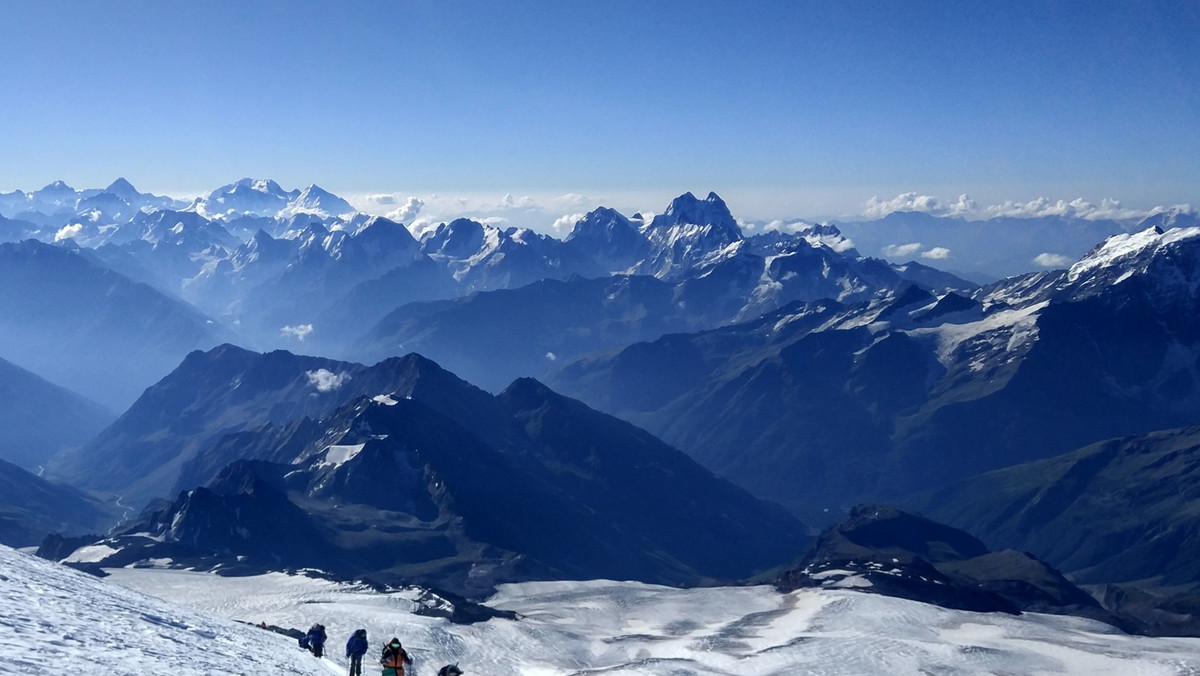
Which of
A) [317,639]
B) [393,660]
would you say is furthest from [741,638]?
[393,660]

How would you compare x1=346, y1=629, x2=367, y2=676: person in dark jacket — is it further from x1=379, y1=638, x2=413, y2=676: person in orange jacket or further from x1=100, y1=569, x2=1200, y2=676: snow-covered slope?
x1=100, y1=569, x2=1200, y2=676: snow-covered slope

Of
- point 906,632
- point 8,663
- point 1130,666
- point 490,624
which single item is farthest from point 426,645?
point 8,663

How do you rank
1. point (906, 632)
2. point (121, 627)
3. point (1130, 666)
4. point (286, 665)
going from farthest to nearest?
point (906, 632) < point (1130, 666) < point (286, 665) < point (121, 627)

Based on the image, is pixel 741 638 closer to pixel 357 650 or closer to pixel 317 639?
pixel 317 639

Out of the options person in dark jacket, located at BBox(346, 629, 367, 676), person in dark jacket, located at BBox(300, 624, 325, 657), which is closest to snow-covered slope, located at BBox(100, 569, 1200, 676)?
person in dark jacket, located at BBox(300, 624, 325, 657)

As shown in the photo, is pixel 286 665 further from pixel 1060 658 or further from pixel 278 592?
pixel 278 592

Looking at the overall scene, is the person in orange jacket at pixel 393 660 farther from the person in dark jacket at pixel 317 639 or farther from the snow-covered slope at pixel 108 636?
the person in dark jacket at pixel 317 639
